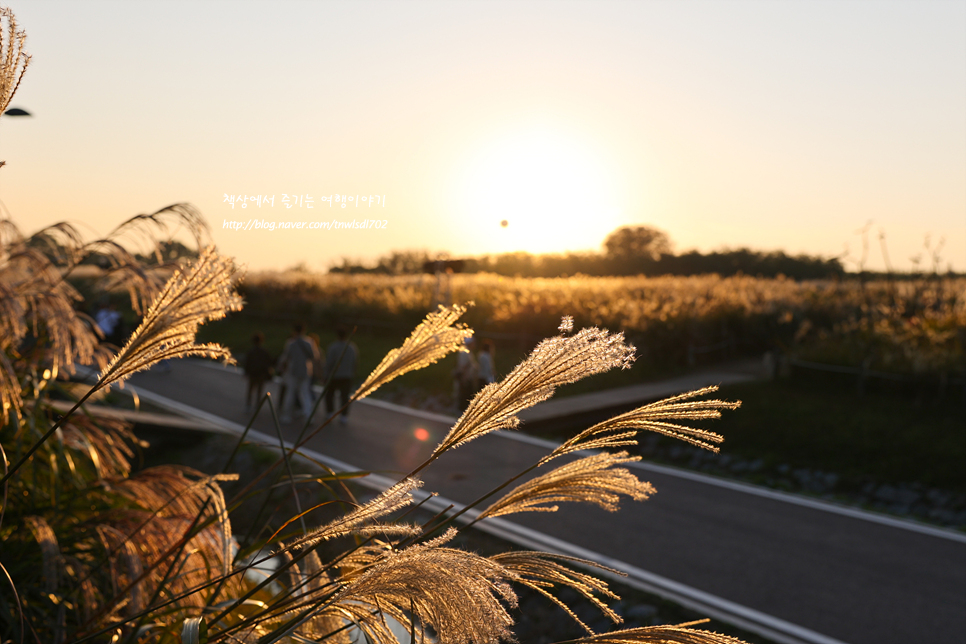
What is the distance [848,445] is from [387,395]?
33.1 ft

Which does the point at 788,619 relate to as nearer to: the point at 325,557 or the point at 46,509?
the point at 325,557

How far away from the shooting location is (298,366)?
12.8 metres

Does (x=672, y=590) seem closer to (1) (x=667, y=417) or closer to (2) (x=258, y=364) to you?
(1) (x=667, y=417)

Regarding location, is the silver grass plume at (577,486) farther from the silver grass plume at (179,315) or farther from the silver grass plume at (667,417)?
the silver grass plume at (179,315)

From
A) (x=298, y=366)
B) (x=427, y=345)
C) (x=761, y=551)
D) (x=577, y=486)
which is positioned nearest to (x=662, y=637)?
(x=577, y=486)

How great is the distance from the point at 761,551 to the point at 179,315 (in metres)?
6.94

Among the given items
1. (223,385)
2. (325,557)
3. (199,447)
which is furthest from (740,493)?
(223,385)

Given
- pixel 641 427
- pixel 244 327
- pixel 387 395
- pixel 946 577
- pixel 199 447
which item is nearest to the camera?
pixel 641 427

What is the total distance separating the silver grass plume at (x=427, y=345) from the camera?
1.68m

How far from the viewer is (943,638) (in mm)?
5426

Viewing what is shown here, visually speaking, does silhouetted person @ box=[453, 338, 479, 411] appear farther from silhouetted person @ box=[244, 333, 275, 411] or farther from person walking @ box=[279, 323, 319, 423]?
silhouetted person @ box=[244, 333, 275, 411]

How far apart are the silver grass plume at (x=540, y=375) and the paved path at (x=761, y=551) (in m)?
4.90

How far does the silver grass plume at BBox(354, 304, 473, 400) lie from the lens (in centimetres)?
168

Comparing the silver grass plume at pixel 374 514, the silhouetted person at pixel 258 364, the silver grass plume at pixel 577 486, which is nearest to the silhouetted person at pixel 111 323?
the silhouetted person at pixel 258 364
